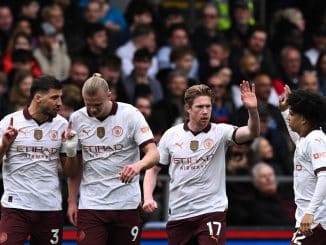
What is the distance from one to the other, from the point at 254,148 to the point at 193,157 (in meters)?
3.58

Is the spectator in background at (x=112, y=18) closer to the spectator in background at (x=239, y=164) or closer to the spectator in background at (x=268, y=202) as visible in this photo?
the spectator in background at (x=239, y=164)

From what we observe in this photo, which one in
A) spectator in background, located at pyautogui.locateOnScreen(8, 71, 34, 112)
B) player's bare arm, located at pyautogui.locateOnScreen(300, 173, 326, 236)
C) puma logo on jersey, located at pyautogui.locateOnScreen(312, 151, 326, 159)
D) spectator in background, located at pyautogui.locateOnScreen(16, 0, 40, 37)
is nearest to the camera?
player's bare arm, located at pyautogui.locateOnScreen(300, 173, 326, 236)

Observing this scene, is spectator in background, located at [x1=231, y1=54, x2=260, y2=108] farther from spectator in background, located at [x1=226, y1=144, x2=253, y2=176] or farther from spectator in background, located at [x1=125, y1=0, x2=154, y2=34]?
spectator in background, located at [x1=226, y1=144, x2=253, y2=176]

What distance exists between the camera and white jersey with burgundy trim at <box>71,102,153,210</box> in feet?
41.7

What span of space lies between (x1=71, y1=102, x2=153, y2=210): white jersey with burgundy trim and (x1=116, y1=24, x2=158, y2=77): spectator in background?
486cm

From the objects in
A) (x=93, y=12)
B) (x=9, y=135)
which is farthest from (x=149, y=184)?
(x=93, y=12)

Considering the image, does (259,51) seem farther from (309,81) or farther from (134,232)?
(134,232)

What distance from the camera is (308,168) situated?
11516mm

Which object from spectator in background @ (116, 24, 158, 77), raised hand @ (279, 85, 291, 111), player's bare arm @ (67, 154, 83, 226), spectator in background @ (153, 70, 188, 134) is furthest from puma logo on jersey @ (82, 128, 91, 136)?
spectator in background @ (116, 24, 158, 77)

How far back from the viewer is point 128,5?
19.4 m

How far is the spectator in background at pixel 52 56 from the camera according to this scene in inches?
669

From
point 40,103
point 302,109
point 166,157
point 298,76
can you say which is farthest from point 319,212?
point 298,76

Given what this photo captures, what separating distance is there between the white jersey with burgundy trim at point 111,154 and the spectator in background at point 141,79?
4.03m

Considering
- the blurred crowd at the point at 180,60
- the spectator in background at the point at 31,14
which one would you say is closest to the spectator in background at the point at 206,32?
the blurred crowd at the point at 180,60
